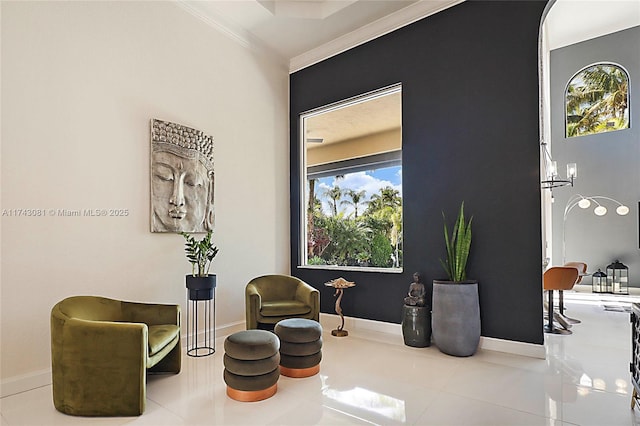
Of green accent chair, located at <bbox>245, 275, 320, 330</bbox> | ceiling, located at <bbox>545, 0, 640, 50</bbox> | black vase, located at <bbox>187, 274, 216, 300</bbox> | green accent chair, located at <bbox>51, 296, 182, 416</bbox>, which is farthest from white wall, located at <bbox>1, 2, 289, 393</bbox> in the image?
ceiling, located at <bbox>545, 0, 640, 50</bbox>

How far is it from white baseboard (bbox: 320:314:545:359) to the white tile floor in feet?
0.30

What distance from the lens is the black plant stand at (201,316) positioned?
11.7ft

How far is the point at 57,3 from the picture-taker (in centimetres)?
305

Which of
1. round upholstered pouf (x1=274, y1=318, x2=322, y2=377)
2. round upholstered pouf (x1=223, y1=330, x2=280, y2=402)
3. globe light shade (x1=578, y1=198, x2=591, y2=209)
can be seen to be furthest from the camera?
globe light shade (x1=578, y1=198, x2=591, y2=209)

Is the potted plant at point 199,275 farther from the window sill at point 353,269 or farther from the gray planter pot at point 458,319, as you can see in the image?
the gray planter pot at point 458,319

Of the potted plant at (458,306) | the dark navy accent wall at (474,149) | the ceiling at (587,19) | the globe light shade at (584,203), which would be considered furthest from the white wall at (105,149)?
the globe light shade at (584,203)

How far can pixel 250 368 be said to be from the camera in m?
2.55

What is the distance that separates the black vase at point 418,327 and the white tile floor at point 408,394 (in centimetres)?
16

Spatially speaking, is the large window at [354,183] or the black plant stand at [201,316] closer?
the black plant stand at [201,316]

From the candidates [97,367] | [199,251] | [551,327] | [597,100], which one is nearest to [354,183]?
[199,251]

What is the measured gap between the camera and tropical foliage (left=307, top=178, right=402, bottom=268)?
15.2 ft

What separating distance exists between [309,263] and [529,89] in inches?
133

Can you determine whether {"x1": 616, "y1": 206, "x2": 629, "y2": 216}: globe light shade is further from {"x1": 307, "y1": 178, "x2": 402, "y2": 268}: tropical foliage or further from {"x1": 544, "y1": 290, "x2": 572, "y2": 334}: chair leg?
{"x1": 307, "y1": 178, "x2": 402, "y2": 268}: tropical foliage

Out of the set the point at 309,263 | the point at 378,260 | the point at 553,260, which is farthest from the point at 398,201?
the point at 553,260
